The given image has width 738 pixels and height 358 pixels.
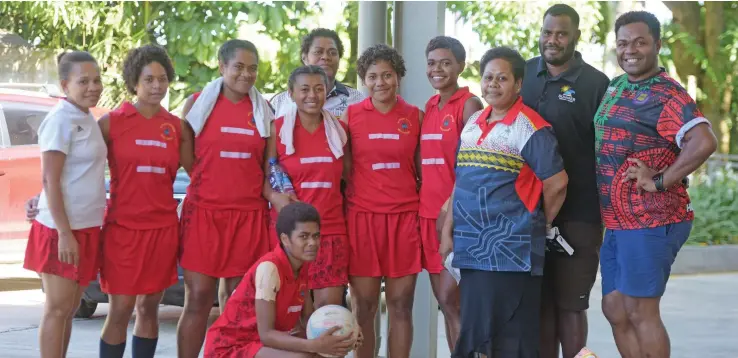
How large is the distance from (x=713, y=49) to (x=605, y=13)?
5.75 ft

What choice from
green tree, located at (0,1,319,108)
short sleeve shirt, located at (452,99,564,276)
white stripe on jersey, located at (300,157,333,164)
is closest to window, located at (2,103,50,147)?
green tree, located at (0,1,319,108)

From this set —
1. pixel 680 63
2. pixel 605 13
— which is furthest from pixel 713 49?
pixel 605 13

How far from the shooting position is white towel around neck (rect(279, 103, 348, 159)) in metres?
5.83

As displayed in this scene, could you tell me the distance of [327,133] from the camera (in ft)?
19.2

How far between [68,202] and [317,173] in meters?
1.35

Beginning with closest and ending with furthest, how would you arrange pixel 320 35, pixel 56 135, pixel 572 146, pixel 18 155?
pixel 56 135, pixel 572 146, pixel 320 35, pixel 18 155

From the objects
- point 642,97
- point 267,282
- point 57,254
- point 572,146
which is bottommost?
point 267,282

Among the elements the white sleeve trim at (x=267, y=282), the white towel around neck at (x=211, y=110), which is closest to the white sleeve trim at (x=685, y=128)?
the white sleeve trim at (x=267, y=282)

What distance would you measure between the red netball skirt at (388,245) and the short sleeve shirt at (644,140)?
45.1 inches

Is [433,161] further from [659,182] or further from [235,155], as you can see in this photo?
[659,182]

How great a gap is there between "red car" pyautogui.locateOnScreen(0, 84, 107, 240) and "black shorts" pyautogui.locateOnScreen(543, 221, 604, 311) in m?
6.65

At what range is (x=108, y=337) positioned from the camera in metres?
5.71

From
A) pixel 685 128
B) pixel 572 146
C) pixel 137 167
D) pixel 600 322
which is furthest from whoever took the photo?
pixel 600 322

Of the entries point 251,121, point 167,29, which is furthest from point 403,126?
point 167,29
